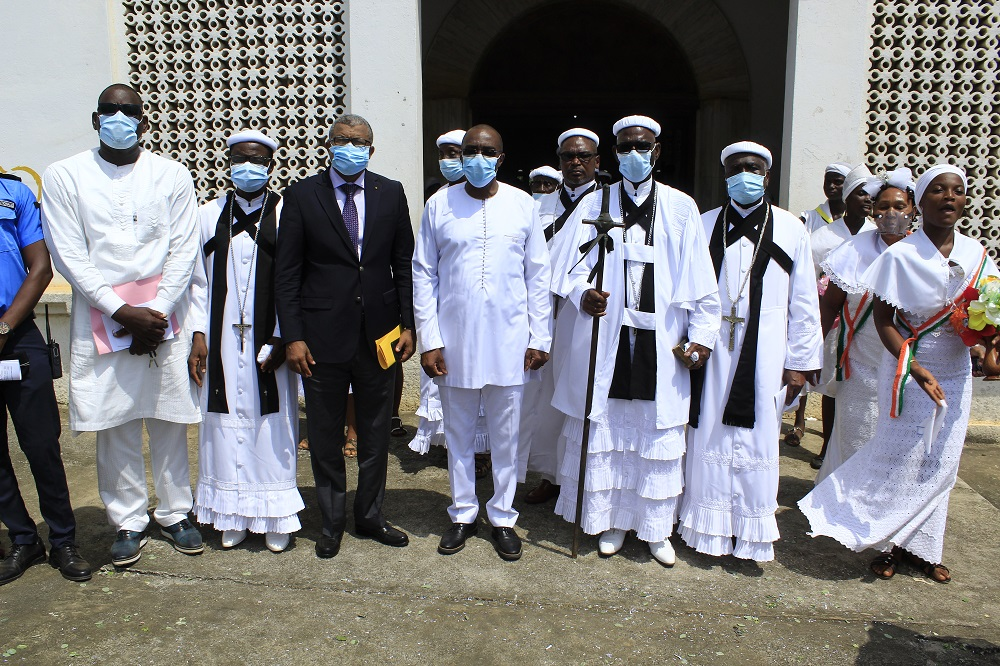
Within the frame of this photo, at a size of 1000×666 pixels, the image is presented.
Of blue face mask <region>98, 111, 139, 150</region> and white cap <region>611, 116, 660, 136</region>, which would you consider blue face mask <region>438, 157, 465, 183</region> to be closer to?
white cap <region>611, 116, 660, 136</region>

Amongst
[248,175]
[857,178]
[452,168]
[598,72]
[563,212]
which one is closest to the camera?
[248,175]

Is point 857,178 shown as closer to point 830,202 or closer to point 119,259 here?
point 830,202

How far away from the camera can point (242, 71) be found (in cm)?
646

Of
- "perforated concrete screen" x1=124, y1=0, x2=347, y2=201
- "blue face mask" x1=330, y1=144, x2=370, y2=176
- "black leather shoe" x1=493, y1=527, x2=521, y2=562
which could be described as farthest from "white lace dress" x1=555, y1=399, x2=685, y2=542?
"perforated concrete screen" x1=124, y1=0, x2=347, y2=201

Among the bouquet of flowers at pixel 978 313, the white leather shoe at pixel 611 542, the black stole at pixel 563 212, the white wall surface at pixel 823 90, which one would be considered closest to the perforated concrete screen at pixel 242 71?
the black stole at pixel 563 212

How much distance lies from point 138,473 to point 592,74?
7650mm

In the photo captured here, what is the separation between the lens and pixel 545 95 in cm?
975

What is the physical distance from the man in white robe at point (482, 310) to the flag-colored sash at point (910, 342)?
1667 mm

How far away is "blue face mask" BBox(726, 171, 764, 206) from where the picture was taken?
12.8 ft

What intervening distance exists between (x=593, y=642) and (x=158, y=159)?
10.1 feet

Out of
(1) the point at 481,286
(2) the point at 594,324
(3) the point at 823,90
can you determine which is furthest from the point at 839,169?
(1) the point at 481,286

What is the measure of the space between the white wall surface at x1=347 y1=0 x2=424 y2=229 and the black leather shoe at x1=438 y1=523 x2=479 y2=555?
3150mm

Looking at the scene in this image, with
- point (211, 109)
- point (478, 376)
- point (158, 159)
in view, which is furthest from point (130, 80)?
point (478, 376)

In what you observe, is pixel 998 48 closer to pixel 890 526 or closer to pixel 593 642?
pixel 890 526
